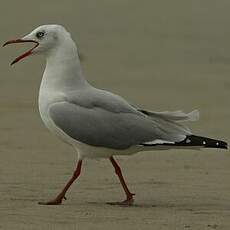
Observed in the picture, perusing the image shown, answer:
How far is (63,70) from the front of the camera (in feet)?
28.1

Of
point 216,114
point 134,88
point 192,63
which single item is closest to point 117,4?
point 192,63

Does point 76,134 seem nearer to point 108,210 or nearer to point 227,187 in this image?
point 108,210

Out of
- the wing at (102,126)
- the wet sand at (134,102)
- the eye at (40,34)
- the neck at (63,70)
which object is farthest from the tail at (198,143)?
the eye at (40,34)

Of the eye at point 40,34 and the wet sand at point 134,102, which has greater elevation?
the eye at point 40,34

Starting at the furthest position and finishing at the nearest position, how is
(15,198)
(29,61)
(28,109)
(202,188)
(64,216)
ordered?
(29,61) < (28,109) < (202,188) < (15,198) < (64,216)

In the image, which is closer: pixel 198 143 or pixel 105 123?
pixel 198 143

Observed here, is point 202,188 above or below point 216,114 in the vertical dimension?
above

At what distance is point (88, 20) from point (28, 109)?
11580 millimetres

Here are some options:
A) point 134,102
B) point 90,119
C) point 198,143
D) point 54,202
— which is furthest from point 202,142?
point 134,102

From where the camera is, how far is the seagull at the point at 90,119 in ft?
27.4

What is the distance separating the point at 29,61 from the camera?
1912 cm

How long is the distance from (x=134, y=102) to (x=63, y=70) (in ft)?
20.9

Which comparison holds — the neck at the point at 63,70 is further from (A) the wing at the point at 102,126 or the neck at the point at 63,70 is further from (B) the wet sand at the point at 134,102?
(B) the wet sand at the point at 134,102

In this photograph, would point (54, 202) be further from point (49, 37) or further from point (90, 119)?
point (49, 37)
